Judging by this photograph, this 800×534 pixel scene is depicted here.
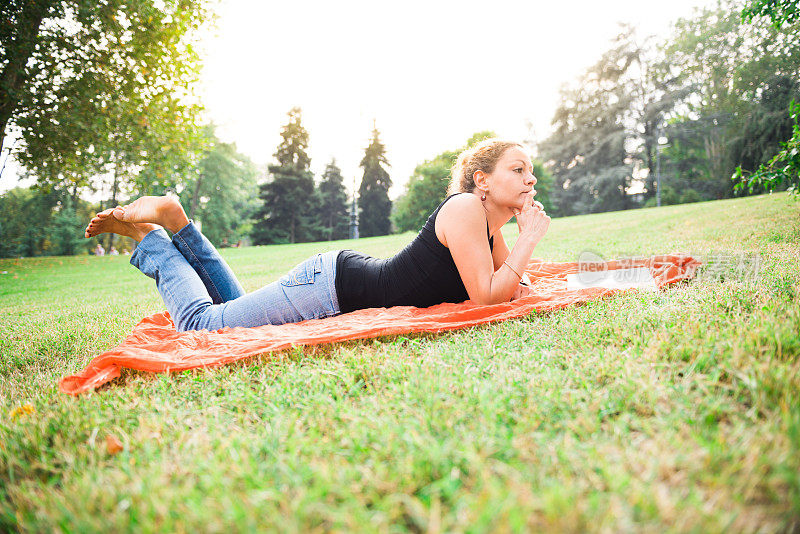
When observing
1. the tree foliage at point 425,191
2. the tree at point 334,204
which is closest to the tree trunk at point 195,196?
the tree at point 334,204

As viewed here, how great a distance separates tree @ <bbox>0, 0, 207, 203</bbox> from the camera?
8.52 metres

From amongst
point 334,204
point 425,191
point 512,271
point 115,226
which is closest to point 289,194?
point 334,204

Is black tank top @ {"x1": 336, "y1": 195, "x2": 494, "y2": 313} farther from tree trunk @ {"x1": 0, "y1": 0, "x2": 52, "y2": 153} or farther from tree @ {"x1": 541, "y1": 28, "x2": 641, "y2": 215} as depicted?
tree @ {"x1": 541, "y1": 28, "x2": 641, "y2": 215}

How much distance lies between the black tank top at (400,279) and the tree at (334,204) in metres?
34.0

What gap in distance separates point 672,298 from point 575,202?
109ft

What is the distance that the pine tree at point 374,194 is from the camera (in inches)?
1390

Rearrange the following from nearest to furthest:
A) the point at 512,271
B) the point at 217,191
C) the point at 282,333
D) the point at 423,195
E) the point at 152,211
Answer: the point at 282,333
the point at 512,271
the point at 152,211
the point at 423,195
the point at 217,191

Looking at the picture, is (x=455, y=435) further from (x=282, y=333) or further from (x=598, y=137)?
(x=598, y=137)

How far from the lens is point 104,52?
9094 mm

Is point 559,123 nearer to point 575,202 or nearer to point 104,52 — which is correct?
point 575,202

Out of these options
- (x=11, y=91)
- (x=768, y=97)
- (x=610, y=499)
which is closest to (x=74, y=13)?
(x=11, y=91)

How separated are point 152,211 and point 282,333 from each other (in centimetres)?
118

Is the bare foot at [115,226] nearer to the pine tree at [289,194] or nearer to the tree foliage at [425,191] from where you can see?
the tree foliage at [425,191]

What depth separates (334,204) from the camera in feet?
121
